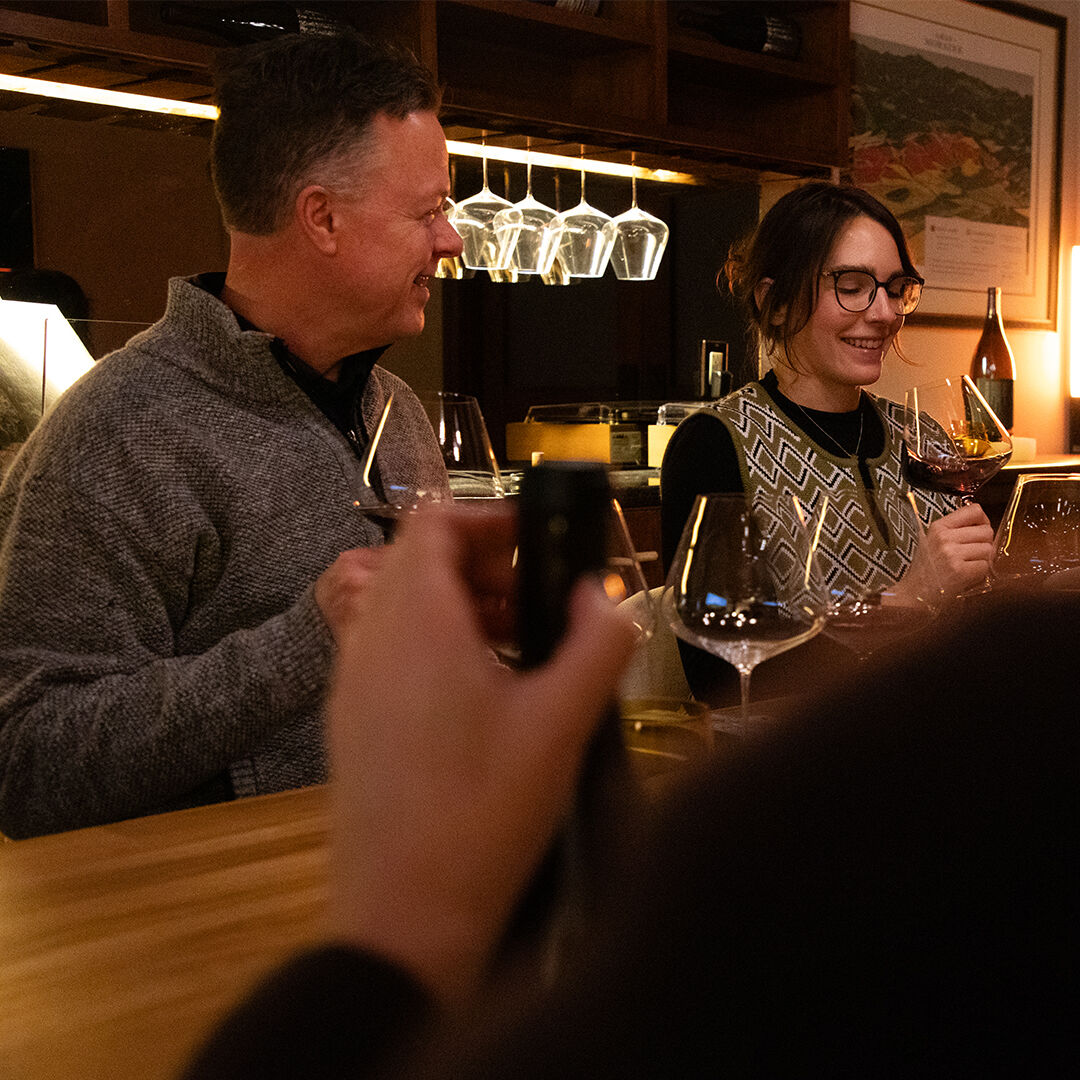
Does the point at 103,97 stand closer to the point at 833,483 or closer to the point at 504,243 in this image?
the point at 504,243

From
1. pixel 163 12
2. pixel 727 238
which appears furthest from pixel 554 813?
pixel 727 238

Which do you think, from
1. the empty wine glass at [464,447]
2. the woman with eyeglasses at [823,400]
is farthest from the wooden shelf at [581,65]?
the empty wine glass at [464,447]

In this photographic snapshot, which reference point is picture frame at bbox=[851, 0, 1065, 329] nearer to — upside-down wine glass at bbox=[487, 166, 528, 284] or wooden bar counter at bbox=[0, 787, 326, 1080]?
upside-down wine glass at bbox=[487, 166, 528, 284]

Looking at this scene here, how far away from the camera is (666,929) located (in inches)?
7.9

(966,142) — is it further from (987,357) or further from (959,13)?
(987,357)

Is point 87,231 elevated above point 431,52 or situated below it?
below

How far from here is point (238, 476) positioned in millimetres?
1332

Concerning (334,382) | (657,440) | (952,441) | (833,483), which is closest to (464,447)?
(334,382)

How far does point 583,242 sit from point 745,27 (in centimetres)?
102

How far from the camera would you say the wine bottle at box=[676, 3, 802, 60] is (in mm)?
3533

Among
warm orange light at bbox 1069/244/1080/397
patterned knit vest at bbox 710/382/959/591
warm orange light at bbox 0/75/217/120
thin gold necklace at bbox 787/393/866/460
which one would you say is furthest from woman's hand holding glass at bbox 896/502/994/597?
warm orange light at bbox 1069/244/1080/397

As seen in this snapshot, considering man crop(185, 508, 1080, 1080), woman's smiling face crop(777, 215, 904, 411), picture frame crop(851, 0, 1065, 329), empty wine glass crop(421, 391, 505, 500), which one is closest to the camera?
man crop(185, 508, 1080, 1080)

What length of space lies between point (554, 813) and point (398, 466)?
826 millimetres

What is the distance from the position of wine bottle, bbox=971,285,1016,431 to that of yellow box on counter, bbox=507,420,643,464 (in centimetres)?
147
